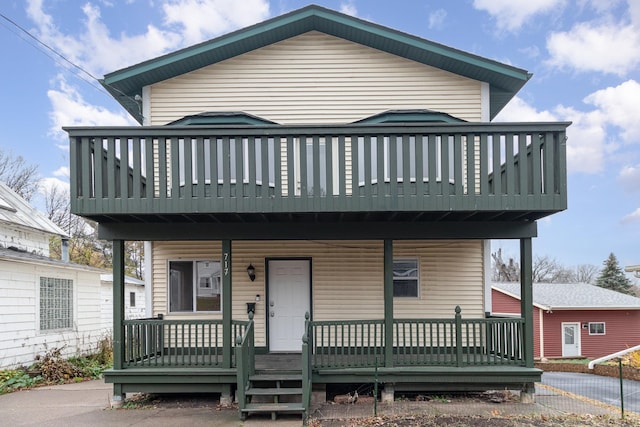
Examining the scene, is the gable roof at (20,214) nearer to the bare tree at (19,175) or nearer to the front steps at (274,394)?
the front steps at (274,394)

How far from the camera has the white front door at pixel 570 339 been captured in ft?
69.1

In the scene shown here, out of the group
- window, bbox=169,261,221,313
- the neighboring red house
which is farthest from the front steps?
the neighboring red house

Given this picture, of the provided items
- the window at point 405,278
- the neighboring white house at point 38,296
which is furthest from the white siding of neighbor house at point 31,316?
the window at point 405,278

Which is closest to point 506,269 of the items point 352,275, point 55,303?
point 352,275

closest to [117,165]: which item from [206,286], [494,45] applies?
[206,286]

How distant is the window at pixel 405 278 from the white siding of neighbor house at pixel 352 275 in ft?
0.39

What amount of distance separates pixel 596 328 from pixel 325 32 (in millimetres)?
20279

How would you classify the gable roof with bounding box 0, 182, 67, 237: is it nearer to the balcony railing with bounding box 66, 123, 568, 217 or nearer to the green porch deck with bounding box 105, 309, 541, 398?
the balcony railing with bounding box 66, 123, 568, 217

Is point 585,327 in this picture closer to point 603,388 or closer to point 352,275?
point 603,388

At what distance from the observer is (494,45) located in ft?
61.8

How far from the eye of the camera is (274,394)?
6.90 meters

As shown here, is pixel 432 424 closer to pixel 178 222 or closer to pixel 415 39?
pixel 178 222

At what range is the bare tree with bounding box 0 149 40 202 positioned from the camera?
26.7 m

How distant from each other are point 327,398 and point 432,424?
6.98ft
